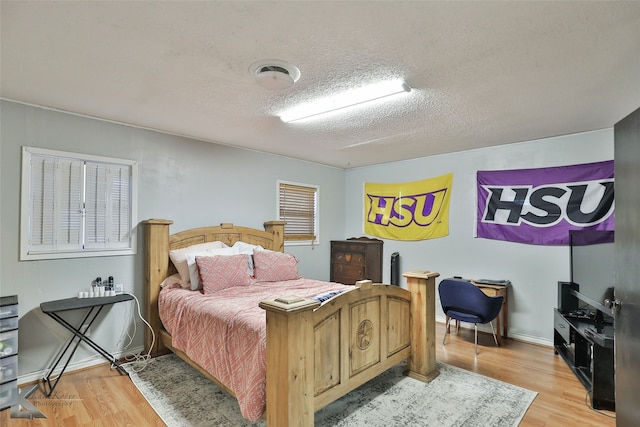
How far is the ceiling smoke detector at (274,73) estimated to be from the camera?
202 centimetres

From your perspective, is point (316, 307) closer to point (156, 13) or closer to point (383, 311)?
point (383, 311)

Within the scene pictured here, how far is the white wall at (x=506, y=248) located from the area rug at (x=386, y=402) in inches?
57.0

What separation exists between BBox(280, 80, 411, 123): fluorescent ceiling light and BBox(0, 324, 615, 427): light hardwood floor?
8.33 ft

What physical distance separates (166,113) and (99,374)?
2470mm

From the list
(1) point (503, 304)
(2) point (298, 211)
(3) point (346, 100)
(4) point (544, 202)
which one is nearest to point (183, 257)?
(2) point (298, 211)

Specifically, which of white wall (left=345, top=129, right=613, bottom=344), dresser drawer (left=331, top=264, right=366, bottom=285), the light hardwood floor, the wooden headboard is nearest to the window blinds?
dresser drawer (left=331, top=264, right=366, bottom=285)

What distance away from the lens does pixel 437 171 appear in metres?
4.62

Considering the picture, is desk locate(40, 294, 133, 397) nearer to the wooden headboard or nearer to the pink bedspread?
the wooden headboard

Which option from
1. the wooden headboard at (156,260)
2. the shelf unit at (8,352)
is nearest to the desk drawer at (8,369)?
the shelf unit at (8,352)

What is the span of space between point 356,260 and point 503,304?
2.15m

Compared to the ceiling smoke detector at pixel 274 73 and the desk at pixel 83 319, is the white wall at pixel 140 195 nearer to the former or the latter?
the desk at pixel 83 319

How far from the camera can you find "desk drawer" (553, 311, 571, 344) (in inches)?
119

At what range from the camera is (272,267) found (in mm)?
3756

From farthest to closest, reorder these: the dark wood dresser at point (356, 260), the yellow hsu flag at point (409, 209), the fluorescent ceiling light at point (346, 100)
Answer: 1. the dark wood dresser at point (356, 260)
2. the yellow hsu flag at point (409, 209)
3. the fluorescent ceiling light at point (346, 100)
